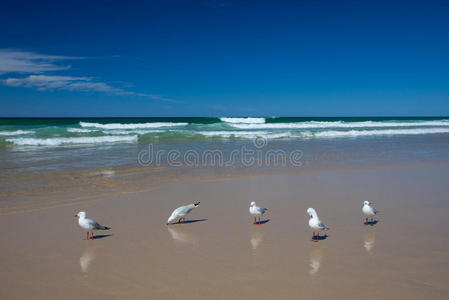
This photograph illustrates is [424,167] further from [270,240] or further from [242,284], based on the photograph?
[242,284]

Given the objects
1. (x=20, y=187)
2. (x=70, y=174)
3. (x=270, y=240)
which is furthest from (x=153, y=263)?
(x=70, y=174)

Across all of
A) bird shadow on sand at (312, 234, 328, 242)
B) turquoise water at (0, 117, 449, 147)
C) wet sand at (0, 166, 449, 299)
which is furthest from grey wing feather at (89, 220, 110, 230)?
turquoise water at (0, 117, 449, 147)

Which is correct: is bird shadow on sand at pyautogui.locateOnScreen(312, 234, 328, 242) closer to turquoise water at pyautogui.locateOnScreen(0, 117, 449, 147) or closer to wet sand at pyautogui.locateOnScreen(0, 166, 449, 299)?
wet sand at pyautogui.locateOnScreen(0, 166, 449, 299)

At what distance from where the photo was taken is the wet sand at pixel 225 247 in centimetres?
326

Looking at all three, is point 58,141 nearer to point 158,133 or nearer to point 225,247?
point 158,133

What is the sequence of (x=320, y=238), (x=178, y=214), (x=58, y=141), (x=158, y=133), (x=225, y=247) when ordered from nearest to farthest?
(x=225, y=247)
(x=320, y=238)
(x=178, y=214)
(x=58, y=141)
(x=158, y=133)

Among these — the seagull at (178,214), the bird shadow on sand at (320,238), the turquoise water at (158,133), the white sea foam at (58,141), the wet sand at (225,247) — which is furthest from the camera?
the turquoise water at (158,133)

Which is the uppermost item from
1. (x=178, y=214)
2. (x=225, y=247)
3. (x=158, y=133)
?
(x=158, y=133)

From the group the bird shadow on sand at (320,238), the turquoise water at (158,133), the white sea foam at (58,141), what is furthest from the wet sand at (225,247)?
the turquoise water at (158,133)

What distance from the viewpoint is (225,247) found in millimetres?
4246

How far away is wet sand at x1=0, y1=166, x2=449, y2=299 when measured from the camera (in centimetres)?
326

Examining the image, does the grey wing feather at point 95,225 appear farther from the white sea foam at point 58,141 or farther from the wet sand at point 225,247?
the white sea foam at point 58,141

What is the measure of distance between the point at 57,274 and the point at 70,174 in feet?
20.3

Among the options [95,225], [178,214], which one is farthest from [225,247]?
[95,225]
